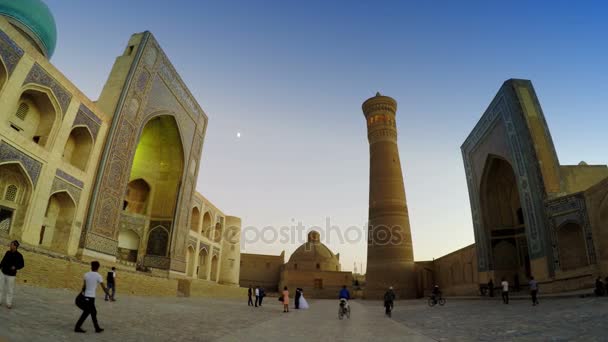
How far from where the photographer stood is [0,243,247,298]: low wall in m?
8.32

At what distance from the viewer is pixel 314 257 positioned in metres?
40.0

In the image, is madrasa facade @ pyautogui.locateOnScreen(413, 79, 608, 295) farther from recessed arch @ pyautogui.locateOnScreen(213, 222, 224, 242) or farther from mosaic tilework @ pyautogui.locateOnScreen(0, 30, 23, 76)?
mosaic tilework @ pyautogui.locateOnScreen(0, 30, 23, 76)

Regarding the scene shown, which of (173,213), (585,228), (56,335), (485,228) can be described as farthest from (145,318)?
(485,228)

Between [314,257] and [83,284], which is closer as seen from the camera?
[83,284]

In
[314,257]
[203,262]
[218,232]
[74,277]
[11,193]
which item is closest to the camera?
[74,277]

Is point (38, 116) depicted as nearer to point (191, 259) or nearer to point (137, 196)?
point (137, 196)

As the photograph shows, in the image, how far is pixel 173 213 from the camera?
1823cm

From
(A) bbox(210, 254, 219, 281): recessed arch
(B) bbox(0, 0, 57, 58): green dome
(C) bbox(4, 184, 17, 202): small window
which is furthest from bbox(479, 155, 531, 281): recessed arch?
(B) bbox(0, 0, 57, 58): green dome

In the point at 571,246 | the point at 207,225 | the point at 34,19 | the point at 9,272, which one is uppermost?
the point at 34,19

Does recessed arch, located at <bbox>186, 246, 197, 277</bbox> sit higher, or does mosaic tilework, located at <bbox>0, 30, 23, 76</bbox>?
mosaic tilework, located at <bbox>0, 30, 23, 76</bbox>

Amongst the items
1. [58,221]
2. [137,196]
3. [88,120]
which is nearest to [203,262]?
[137,196]

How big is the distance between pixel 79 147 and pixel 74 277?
16.1 ft

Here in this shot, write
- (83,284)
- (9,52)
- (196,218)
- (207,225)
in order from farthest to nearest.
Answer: (207,225)
(196,218)
(9,52)
(83,284)

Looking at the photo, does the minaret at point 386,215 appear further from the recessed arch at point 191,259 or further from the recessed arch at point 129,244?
the recessed arch at point 129,244
